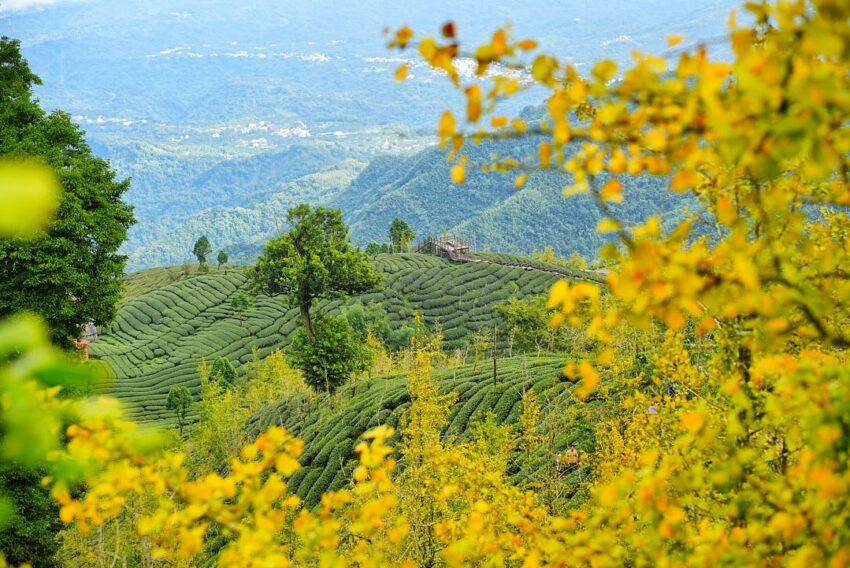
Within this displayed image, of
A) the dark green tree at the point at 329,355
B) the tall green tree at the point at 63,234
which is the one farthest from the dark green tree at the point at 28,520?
the dark green tree at the point at 329,355

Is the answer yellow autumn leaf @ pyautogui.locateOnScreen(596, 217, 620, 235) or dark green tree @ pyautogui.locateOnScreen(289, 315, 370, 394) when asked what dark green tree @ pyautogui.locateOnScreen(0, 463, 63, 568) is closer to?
yellow autumn leaf @ pyautogui.locateOnScreen(596, 217, 620, 235)

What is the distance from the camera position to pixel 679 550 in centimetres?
326

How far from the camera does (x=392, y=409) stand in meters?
23.4

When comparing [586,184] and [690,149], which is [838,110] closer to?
[690,149]

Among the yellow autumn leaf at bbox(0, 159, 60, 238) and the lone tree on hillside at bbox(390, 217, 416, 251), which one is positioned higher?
the lone tree on hillside at bbox(390, 217, 416, 251)

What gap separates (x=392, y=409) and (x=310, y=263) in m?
6.95

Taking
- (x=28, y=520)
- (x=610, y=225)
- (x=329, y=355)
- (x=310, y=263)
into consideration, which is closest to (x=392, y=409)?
(x=329, y=355)

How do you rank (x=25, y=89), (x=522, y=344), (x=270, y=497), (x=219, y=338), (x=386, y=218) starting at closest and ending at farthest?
1. (x=270, y=497)
2. (x=25, y=89)
3. (x=522, y=344)
4. (x=219, y=338)
5. (x=386, y=218)

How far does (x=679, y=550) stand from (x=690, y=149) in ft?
7.63

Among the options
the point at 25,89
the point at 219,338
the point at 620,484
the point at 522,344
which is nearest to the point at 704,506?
the point at 620,484

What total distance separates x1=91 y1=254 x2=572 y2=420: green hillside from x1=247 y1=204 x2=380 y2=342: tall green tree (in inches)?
1236

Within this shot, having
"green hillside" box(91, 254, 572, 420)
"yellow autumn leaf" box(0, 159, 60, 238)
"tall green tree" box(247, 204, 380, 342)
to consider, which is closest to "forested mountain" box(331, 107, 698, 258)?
"green hillside" box(91, 254, 572, 420)

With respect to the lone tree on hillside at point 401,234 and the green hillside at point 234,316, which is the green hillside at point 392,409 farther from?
the lone tree on hillside at point 401,234

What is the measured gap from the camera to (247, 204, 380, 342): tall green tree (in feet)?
87.2
